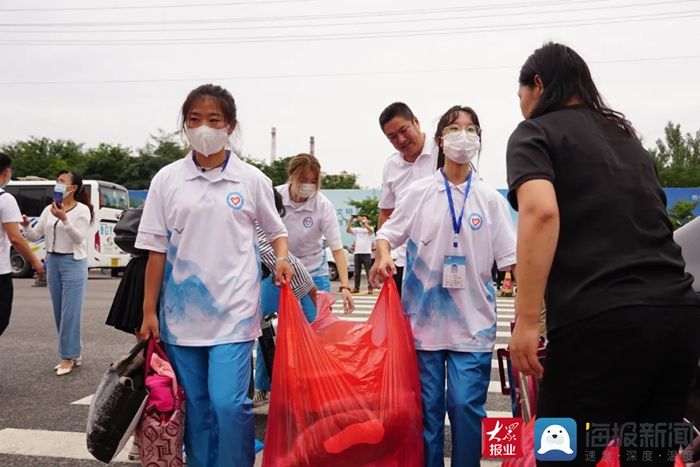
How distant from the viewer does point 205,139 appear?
2.81m

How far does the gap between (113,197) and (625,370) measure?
18972 mm

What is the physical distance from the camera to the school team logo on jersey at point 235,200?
279cm

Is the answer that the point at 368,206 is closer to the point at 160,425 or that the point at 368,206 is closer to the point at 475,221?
the point at 475,221

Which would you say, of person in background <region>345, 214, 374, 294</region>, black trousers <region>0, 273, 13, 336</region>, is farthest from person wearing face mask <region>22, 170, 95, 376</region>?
person in background <region>345, 214, 374, 294</region>

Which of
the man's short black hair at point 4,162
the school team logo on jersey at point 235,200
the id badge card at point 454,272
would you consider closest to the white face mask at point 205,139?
the school team logo on jersey at point 235,200

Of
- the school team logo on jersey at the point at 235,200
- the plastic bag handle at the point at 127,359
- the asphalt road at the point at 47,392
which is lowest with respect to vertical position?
the asphalt road at the point at 47,392

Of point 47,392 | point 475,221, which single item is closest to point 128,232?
point 475,221

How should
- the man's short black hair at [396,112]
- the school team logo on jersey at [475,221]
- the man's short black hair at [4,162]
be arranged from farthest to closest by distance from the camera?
the man's short black hair at [4,162] → the man's short black hair at [396,112] → the school team logo on jersey at [475,221]

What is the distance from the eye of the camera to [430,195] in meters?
3.04

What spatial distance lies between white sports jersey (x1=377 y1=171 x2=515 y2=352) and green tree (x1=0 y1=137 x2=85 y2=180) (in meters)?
34.3

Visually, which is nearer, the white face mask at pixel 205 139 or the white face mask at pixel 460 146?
the white face mask at pixel 205 139

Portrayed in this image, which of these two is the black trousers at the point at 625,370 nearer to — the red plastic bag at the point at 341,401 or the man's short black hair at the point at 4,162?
the red plastic bag at the point at 341,401

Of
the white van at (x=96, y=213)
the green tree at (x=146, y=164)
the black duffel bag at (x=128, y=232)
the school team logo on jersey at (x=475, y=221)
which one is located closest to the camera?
the school team logo on jersey at (x=475, y=221)

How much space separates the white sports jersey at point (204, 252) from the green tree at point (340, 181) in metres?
37.9
